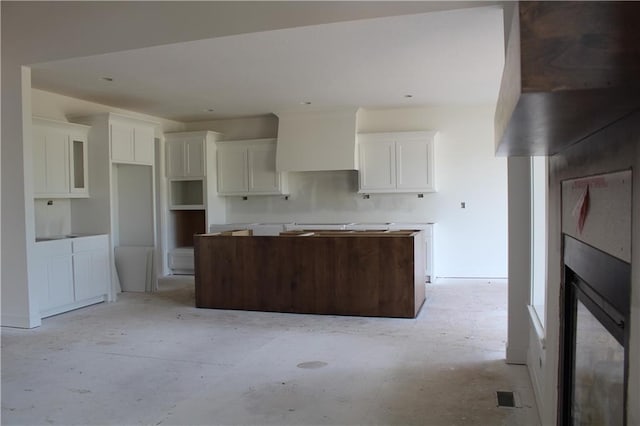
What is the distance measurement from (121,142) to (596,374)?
620cm

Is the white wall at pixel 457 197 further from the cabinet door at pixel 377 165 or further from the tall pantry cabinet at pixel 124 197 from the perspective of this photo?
the tall pantry cabinet at pixel 124 197

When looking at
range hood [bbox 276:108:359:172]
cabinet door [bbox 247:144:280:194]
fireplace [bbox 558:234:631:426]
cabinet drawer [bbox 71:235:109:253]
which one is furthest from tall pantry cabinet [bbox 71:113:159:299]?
fireplace [bbox 558:234:631:426]

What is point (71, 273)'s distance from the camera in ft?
18.6

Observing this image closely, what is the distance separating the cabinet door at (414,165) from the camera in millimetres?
7414

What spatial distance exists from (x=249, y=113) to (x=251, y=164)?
0.83 metres

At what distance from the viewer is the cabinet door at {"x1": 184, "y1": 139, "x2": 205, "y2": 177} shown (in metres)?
8.14

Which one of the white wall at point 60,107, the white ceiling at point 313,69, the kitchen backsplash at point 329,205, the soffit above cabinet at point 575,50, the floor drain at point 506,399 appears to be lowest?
the floor drain at point 506,399

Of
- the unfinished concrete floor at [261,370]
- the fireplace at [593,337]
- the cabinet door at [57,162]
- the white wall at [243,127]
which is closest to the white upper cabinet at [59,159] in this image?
the cabinet door at [57,162]

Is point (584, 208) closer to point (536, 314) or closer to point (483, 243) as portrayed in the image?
point (536, 314)

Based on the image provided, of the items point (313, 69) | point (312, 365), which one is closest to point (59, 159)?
point (313, 69)

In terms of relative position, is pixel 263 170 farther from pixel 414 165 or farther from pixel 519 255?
pixel 519 255

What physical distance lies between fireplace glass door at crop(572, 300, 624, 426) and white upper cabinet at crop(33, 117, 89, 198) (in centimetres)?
567

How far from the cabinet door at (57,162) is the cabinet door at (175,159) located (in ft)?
7.49

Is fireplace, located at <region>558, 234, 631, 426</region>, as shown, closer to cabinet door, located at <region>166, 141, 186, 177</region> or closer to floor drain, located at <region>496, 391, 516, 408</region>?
floor drain, located at <region>496, 391, 516, 408</region>
